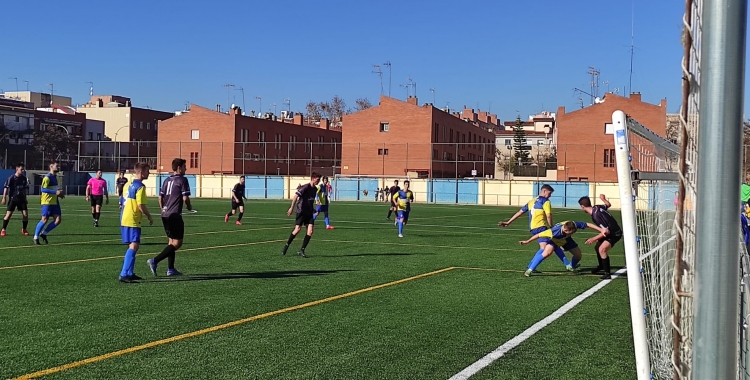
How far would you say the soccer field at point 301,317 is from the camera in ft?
20.3

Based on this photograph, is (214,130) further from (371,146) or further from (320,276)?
(320,276)

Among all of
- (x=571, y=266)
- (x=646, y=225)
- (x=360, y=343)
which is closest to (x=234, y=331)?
(x=360, y=343)

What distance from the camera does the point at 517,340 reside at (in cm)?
739

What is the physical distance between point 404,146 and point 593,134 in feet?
56.9

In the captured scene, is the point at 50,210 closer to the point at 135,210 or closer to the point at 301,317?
the point at 135,210

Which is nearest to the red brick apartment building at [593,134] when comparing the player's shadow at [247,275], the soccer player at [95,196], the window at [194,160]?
the window at [194,160]

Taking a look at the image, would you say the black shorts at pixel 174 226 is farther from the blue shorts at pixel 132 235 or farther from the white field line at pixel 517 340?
the white field line at pixel 517 340

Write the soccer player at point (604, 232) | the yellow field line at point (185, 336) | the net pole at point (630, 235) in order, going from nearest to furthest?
the net pole at point (630, 235) < the yellow field line at point (185, 336) < the soccer player at point (604, 232)

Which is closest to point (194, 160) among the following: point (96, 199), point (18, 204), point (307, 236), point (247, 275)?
point (96, 199)

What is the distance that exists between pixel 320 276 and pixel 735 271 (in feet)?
33.8

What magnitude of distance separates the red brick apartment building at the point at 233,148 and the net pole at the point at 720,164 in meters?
68.4

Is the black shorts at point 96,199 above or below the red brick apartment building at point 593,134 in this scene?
below

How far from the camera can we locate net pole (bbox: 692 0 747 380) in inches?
80.4

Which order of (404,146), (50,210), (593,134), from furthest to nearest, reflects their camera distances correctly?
(404,146)
(593,134)
(50,210)
